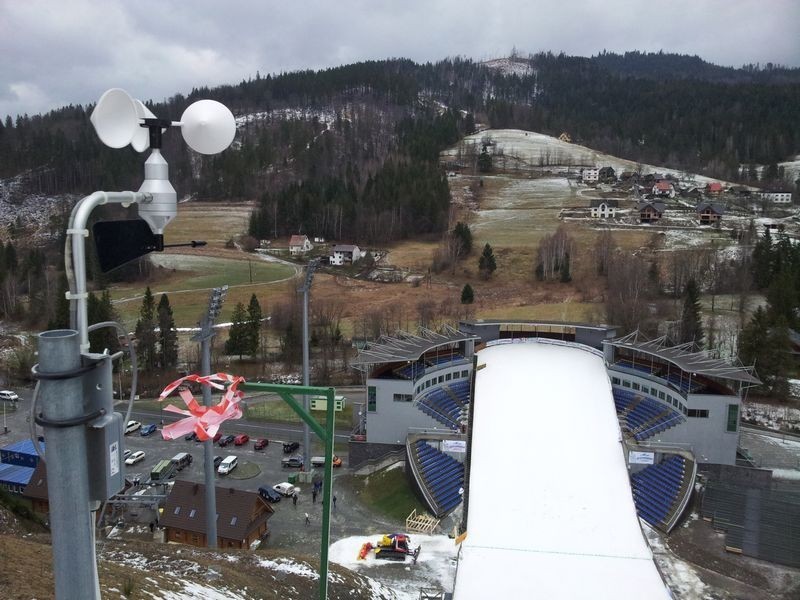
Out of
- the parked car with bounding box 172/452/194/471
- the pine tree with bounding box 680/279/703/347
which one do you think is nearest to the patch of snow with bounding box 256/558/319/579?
the parked car with bounding box 172/452/194/471

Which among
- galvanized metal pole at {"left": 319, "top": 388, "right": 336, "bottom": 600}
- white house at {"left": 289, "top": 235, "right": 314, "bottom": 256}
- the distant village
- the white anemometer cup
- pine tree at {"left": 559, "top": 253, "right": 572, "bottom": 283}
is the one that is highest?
the distant village

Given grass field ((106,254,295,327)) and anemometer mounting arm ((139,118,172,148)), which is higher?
anemometer mounting arm ((139,118,172,148))

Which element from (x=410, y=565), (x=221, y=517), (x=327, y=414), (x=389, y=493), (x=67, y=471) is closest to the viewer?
(x=67, y=471)

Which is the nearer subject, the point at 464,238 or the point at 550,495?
the point at 550,495

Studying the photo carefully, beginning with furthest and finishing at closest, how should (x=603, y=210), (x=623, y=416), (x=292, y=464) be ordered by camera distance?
1. (x=603, y=210)
2. (x=623, y=416)
3. (x=292, y=464)

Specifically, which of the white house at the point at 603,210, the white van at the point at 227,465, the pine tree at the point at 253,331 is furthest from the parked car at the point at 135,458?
the white house at the point at 603,210

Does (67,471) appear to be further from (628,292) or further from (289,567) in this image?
(628,292)

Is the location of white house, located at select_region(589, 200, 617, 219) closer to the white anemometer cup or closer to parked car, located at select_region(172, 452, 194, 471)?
parked car, located at select_region(172, 452, 194, 471)

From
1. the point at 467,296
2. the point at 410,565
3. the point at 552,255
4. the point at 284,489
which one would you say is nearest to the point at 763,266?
the point at 552,255
